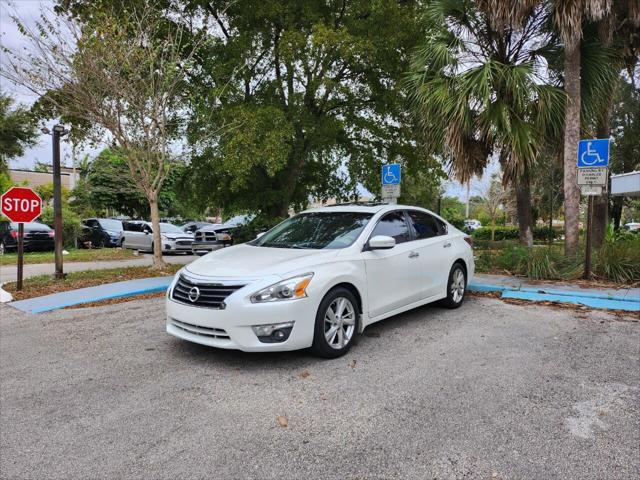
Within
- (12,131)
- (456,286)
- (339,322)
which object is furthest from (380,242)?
(12,131)

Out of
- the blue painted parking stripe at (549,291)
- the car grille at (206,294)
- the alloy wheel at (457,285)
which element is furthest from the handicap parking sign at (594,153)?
the car grille at (206,294)

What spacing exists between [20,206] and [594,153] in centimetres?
1024

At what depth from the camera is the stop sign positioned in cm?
806

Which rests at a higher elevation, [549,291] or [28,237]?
[28,237]

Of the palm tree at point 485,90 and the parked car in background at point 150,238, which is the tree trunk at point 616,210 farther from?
the parked car in background at point 150,238

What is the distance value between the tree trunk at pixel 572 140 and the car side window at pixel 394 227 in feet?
16.4

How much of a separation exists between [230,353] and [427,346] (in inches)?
85.2

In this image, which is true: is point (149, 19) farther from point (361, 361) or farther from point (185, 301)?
point (361, 361)

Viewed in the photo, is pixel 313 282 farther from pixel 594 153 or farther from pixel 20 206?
pixel 20 206

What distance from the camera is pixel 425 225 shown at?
647 centimetres

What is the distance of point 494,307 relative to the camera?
700 cm

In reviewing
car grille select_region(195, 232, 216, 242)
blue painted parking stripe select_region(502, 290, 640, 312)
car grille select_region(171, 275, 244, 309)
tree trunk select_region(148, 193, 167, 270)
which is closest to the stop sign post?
tree trunk select_region(148, 193, 167, 270)

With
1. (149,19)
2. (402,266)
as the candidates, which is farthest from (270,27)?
(402,266)

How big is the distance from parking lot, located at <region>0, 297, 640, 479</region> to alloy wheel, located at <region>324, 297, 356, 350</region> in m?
0.20
